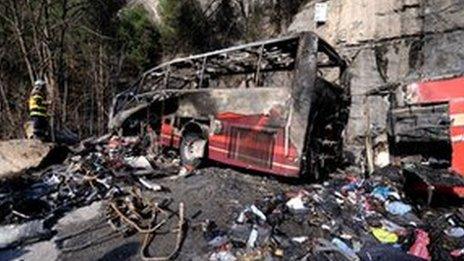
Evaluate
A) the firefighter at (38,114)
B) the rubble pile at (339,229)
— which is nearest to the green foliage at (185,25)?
the firefighter at (38,114)

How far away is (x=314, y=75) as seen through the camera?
8.34m

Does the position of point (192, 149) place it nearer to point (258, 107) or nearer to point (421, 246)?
point (258, 107)

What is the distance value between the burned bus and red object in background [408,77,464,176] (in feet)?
5.07

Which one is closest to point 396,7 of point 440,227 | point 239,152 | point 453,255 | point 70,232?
point 239,152

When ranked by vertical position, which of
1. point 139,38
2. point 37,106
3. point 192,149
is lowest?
point 192,149

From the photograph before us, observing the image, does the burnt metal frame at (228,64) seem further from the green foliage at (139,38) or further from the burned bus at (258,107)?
the green foliage at (139,38)

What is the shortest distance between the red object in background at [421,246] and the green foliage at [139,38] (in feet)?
61.3

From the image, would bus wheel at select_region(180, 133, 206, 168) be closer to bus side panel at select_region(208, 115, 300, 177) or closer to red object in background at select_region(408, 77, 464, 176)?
bus side panel at select_region(208, 115, 300, 177)

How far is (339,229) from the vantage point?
6.93 m

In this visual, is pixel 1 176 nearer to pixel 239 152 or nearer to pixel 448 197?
pixel 239 152

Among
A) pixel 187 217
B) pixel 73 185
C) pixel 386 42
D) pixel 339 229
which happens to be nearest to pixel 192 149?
pixel 73 185

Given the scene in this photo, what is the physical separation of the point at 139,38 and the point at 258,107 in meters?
16.4

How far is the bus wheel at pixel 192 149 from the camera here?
1002 cm

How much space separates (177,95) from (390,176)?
4.29m
